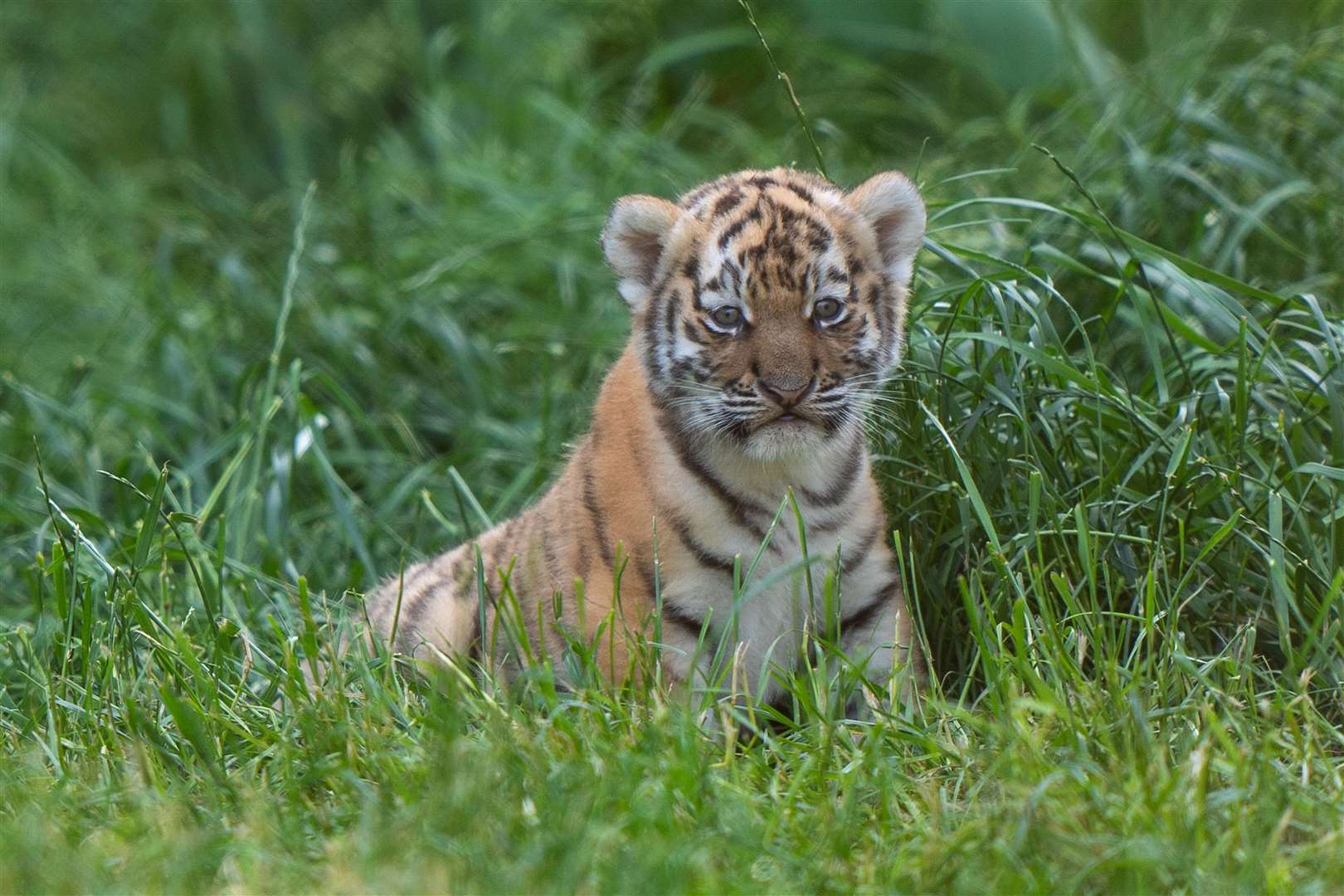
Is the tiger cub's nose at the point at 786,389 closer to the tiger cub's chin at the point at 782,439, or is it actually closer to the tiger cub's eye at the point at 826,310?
the tiger cub's chin at the point at 782,439

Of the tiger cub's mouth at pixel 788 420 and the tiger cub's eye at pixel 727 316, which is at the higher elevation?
the tiger cub's eye at pixel 727 316

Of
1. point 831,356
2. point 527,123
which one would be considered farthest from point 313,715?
point 527,123

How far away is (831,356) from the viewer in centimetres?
377

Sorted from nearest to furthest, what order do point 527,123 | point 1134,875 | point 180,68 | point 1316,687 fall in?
point 1134,875
point 1316,687
point 527,123
point 180,68

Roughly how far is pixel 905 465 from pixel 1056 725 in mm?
1180

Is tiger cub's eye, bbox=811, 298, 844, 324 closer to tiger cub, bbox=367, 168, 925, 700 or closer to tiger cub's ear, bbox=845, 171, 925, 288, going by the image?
tiger cub, bbox=367, 168, 925, 700

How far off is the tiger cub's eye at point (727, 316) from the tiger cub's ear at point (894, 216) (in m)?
0.44

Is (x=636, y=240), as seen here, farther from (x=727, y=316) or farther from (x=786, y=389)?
(x=786, y=389)

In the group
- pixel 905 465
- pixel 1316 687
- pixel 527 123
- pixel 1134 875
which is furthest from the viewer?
pixel 527 123

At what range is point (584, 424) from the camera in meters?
5.51

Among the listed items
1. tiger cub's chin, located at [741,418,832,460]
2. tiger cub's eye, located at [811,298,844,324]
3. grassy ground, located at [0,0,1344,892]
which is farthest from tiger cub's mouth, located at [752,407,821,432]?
grassy ground, located at [0,0,1344,892]

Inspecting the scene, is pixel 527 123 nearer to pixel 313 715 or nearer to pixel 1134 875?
pixel 313 715

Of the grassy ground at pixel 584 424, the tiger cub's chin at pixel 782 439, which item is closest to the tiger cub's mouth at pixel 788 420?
the tiger cub's chin at pixel 782 439

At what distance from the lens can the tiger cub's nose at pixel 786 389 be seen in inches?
145
